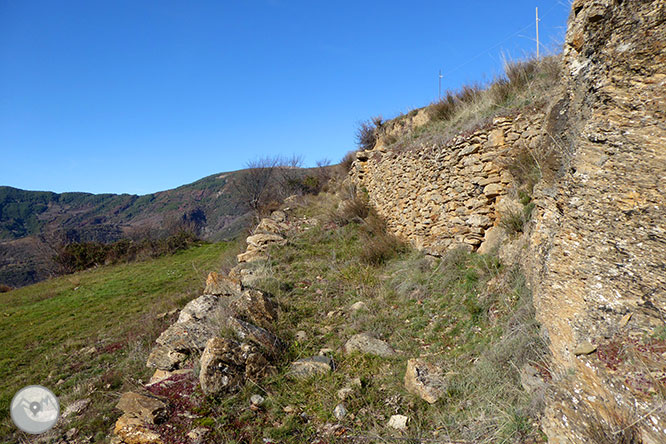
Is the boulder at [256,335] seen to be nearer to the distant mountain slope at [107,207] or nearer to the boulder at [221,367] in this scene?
the boulder at [221,367]

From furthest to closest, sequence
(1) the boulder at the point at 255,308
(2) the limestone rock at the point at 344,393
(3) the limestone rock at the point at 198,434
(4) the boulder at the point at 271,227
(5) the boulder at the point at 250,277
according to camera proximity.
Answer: (4) the boulder at the point at 271,227 < (5) the boulder at the point at 250,277 < (1) the boulder at the point at 255,308 < (2) the limestone rock at the point at 344,393 < (3) the limestone rock at the point at 198,434

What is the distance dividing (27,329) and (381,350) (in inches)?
435

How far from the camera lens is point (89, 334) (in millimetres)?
8195

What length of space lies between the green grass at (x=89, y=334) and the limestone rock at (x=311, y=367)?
7.30 feet

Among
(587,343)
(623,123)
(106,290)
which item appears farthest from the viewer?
(106,290)

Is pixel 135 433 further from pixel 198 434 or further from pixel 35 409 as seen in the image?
pixel 35 409

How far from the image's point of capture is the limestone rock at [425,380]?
3.22 m

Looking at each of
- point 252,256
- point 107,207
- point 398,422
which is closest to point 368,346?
point 398,422

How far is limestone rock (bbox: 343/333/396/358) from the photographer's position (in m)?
4.25

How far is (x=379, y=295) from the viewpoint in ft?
19.0

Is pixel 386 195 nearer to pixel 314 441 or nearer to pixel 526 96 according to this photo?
pixel 526 96

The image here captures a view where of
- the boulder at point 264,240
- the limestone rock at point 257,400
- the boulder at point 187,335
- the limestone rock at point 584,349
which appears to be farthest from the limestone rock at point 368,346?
the boulder at point 264,240

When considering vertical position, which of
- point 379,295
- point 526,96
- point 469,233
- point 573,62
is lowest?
point 379,295

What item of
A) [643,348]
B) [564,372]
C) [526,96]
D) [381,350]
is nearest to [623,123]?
[643,348]
